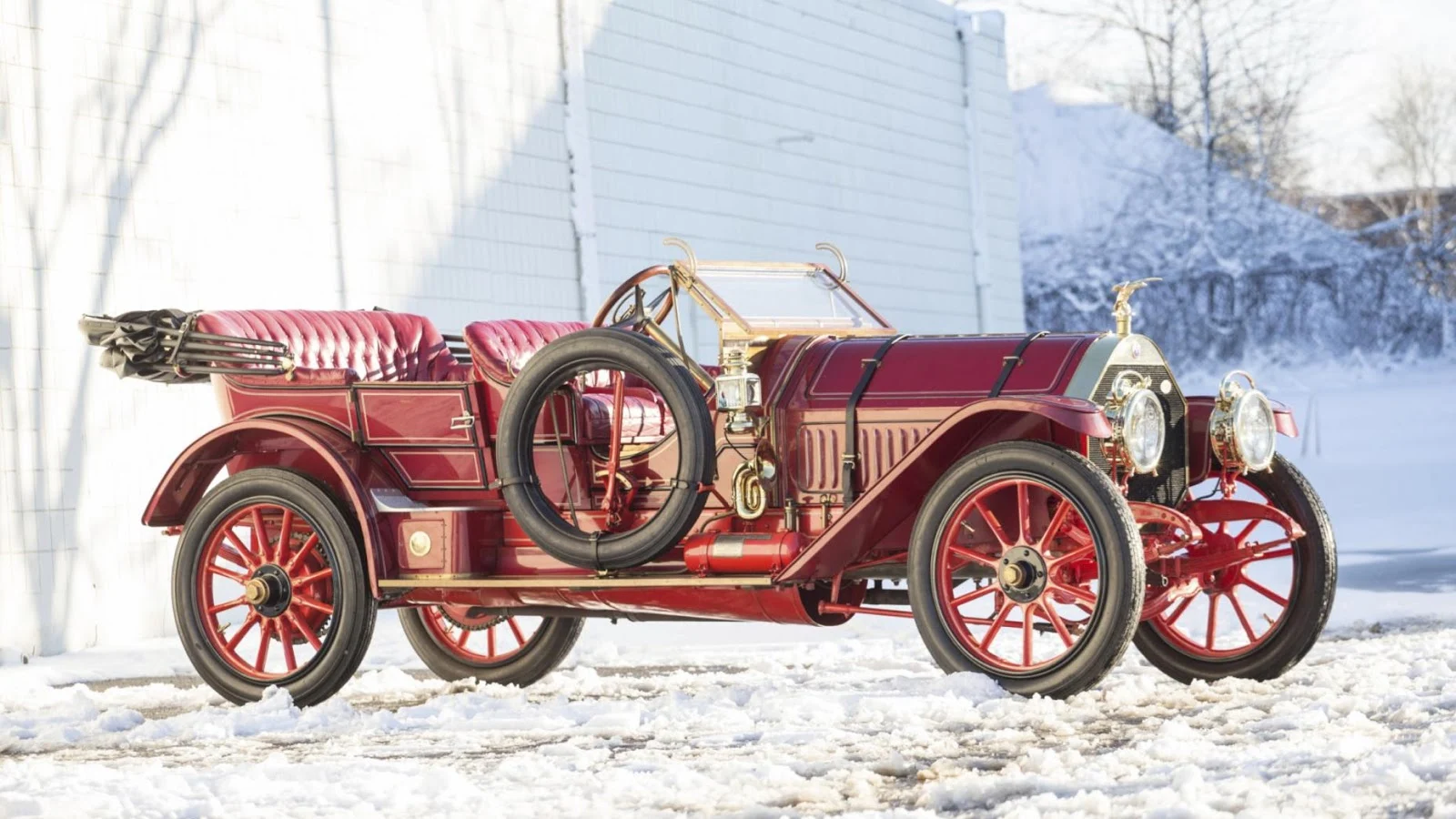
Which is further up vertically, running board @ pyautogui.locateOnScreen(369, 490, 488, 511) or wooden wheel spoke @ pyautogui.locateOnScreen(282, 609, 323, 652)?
running board @ pyautogui.locateOnScreen(369, 490, 488, 511)

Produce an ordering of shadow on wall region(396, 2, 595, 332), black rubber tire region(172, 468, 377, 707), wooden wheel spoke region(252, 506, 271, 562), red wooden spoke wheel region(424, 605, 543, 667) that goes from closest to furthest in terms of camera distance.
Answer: black rubber tire region(172, 468, 377, 707) < wooden wheel spoke region(252, 506, 271, 562) < red wooden spoke wheel region(424, 605, 543, 667) < shadow on wall region(396, 2, 595, 332)

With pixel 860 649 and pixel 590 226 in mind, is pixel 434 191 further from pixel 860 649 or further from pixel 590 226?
pixel 860 649

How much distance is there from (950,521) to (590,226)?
290 inches

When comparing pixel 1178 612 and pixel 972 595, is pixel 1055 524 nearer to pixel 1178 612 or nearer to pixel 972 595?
pixel 972 595

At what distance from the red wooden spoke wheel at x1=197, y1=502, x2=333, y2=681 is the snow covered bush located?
24.6 meters

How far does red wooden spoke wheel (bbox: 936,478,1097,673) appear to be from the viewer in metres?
5.96

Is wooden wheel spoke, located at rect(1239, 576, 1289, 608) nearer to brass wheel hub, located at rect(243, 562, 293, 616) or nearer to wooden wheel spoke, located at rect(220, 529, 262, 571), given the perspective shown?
brass wheel hub, located at rect(243, 562, 293, 616)

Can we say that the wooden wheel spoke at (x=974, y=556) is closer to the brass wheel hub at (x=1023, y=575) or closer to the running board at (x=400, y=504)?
the brass wheel hub at (x=1023, y=575)

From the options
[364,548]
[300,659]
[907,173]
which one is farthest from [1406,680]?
[907,173]

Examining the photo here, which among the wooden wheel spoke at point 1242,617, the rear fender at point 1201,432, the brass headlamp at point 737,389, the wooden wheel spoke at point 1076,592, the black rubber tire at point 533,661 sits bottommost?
the black rubber tire at point 533,661

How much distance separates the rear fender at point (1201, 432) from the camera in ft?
22.3

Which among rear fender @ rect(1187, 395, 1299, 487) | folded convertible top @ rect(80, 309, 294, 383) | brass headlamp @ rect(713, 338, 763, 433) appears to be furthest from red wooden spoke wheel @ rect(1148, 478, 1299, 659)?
folded convertible top @ rect(80, 309, 294, 383)

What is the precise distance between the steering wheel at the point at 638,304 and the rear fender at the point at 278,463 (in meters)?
1.05

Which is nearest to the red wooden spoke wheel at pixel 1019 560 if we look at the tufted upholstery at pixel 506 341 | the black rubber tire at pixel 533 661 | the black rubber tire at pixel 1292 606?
the black rubber tire at pixel 1292 606
